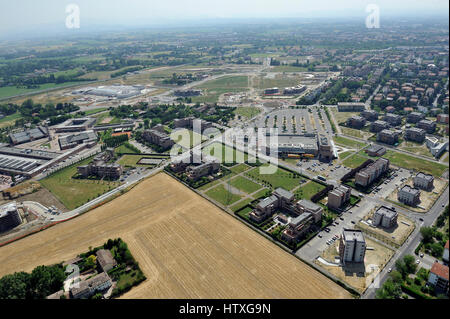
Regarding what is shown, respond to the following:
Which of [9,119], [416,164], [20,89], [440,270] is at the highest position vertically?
[20,89]

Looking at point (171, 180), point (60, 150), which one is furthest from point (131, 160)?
point (60, 150)

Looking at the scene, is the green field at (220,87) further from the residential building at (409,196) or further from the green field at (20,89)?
the residential building at (409,196)

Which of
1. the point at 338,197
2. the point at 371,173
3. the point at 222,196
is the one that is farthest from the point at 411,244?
the point at 222,196

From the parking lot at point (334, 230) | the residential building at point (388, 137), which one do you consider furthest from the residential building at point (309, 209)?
the residential building at point (388, 137)

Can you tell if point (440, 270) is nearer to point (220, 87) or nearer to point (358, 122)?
point (358, 122)

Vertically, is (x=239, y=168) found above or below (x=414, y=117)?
below

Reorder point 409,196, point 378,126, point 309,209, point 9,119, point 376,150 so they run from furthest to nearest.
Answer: point 9,119 → point 378,126 → point 376,150 → point 409,196 → point 309,209

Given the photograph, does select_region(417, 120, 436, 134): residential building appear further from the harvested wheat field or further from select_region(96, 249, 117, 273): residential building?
select_region(96, 249, 117, 273): residential building

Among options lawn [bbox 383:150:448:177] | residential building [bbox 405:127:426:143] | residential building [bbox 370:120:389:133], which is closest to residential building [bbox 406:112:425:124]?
residential building [bbox 370:120:389:133]
